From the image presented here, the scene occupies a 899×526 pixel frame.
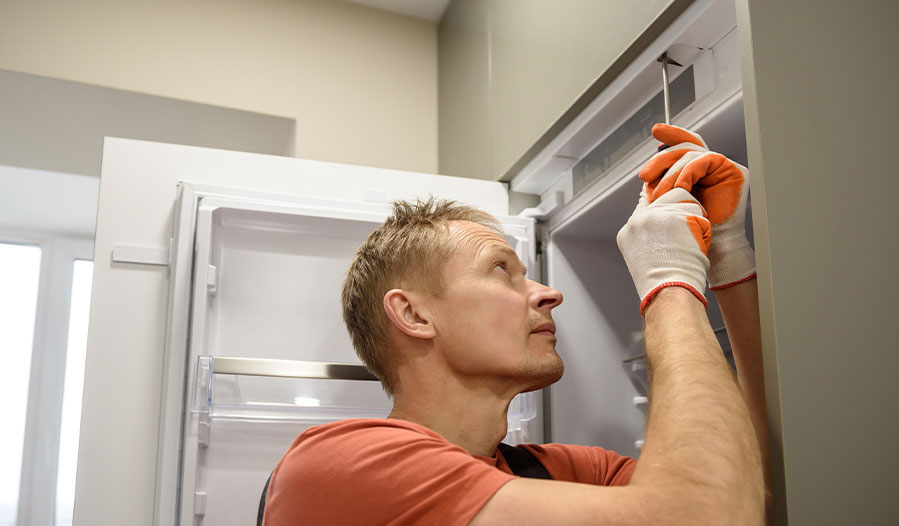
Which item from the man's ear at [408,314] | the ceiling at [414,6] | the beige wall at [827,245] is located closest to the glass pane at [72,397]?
the ceiling at [414,6]

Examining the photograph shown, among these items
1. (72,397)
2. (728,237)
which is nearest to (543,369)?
(728,237)

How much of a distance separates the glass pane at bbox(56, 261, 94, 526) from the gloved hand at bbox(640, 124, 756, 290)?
2.08 meters

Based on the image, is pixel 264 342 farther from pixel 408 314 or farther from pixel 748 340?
pixel 748 340

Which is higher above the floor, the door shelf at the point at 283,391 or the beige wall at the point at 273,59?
the beige wall at the point at 273,59

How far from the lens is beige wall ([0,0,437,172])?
75.8 inches

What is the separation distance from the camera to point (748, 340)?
976mm

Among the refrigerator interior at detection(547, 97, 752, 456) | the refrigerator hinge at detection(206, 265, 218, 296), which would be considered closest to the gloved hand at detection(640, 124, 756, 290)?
the refrigerator interior at detection(547, 97, 752, 456)

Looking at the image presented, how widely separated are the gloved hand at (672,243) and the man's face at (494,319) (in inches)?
7.0

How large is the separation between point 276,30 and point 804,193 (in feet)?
5.11

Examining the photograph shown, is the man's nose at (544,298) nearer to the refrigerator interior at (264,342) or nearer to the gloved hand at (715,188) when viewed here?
the gloved hand at (715,188)

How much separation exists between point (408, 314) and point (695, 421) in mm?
460

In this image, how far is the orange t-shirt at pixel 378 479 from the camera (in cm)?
84

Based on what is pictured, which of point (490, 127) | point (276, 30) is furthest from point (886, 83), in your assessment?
point (276, 30)

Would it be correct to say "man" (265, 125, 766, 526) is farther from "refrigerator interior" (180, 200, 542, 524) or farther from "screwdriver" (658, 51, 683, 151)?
"refrigerator interior" (180, 200, 542, 524)
